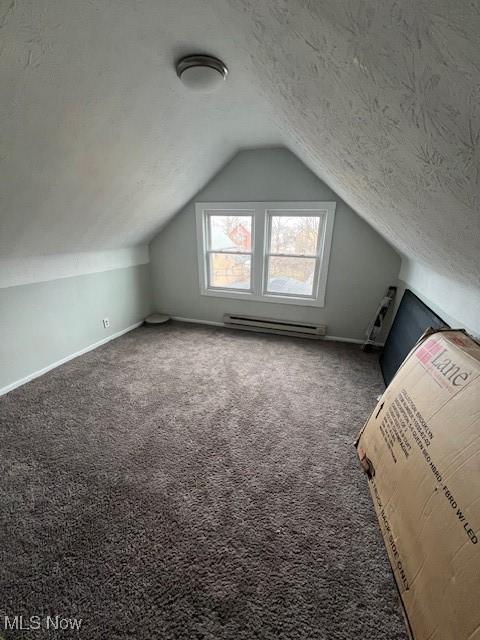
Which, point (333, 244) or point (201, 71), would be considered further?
point (333, 244)

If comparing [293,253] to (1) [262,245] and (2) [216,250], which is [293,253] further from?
(2) [216,250]

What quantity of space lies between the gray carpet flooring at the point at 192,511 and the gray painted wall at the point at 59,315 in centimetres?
30

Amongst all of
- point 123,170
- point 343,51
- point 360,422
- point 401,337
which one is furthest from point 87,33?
point 401,337

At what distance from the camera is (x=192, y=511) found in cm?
131

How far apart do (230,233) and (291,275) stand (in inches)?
39.1

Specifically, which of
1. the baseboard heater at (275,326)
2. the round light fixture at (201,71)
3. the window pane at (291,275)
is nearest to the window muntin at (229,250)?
the window pane at (291,275)

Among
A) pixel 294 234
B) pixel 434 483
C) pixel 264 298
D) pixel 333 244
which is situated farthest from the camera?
pixel 264 298

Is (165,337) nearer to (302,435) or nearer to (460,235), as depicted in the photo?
(302,435)

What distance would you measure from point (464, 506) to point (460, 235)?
0.96 metres

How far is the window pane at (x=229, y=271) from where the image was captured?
3521 mm

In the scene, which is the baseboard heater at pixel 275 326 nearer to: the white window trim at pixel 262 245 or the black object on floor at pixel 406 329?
the white window trim at pixel 262 245

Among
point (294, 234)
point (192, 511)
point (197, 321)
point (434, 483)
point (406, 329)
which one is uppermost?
point (294, 234)

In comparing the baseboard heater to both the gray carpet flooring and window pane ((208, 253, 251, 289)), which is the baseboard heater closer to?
window pane ((208, 253, 251, 289))

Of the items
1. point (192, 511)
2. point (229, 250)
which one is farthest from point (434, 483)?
point (229, 250)
